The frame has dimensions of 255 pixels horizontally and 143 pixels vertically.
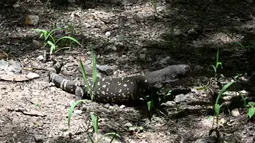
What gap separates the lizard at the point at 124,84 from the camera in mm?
6062

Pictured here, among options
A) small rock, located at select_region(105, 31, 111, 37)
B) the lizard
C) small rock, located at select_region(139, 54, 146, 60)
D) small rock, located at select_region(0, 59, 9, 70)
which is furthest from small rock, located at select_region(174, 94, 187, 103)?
small rock, located at select_region(0, 59, 9, 70)

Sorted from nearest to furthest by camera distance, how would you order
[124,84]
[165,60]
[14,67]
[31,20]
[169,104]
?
[169,104], [124,84], [14,67], [165,60], [31,20]

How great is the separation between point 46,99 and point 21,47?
155 cm

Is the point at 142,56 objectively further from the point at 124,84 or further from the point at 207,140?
the point at 207,140

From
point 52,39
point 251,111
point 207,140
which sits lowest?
point 207,140

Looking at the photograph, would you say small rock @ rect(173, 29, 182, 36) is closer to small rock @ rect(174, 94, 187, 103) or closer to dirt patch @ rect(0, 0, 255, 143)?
dirt patch @ rect(0, 0, 255, 143)

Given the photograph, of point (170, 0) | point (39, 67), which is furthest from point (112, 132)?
point (170, 0)

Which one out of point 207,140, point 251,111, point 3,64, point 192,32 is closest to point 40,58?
point 3,64

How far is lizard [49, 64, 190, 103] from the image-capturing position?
239 inches

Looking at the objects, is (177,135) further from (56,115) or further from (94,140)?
(56,115)

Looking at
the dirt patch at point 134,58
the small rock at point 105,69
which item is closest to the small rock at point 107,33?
the dirt patch at point 134,58

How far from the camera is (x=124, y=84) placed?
20.0 feet

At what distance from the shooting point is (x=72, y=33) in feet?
24.5

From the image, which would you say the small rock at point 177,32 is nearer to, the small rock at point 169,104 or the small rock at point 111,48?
the small rock at point 111,48
